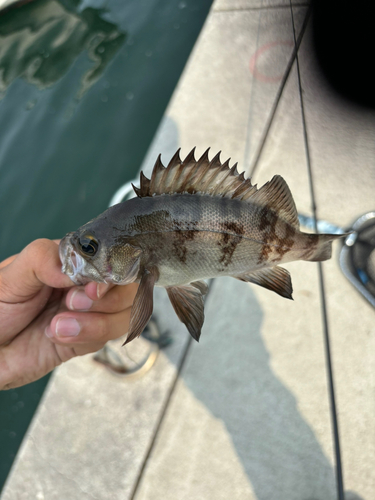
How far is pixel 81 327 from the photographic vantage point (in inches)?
55.6

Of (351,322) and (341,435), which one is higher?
(351,322)

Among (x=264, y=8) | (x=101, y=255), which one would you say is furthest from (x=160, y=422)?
(x=264, y=8)

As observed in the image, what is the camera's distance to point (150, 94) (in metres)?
4.34

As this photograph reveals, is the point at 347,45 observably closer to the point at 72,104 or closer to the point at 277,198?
the point at 277,198

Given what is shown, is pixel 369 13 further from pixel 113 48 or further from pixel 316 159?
pixel 113 48

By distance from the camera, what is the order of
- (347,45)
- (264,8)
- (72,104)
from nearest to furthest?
(347,45) → (264,8) → (72,104)

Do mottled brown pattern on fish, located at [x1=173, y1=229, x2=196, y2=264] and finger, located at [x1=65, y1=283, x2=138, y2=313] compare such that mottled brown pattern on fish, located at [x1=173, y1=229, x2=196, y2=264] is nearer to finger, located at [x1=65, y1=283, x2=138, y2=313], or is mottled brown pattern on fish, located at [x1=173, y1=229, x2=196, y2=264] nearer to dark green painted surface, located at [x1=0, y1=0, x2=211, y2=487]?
finger, located at [x1=65, y1=283, x2=138, y2=313]

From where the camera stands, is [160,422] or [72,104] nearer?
[160,422]

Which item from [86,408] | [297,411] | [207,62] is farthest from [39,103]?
[297,411]

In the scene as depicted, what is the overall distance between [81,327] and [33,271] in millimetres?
286

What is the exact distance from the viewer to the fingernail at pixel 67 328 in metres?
1.40

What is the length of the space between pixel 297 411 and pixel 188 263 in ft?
4.64

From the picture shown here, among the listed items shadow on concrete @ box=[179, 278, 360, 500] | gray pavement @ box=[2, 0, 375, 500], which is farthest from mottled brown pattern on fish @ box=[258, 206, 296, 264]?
shadow on concrete @ box=[179, 278, 360, 500]

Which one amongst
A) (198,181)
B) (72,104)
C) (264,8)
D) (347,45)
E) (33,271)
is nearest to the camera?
(198,181)
